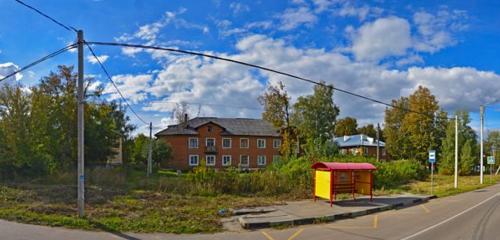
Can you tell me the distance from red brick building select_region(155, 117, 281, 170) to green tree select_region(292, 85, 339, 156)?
6.06m

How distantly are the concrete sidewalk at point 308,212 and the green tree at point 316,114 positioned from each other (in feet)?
131

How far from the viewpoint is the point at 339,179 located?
22.0 metres

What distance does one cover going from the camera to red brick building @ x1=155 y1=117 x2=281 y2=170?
63.4 meters

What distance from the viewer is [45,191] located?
20.2 meters

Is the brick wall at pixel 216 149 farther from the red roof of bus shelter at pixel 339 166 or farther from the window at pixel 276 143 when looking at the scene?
the red roof of bus shelter at pixel 339 166

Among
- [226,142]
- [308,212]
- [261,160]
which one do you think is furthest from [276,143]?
[308,212]

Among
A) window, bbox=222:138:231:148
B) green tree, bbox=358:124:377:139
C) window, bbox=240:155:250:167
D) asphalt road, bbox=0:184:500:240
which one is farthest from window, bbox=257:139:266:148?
asphalt road, bbox=0:184:500:240

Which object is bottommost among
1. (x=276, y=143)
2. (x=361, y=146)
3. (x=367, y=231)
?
(x=367, y=231)

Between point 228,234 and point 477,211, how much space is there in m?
12.2

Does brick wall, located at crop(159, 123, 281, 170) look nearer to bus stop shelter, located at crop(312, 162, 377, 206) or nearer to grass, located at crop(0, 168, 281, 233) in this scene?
grass, located at crop(0, 168, 281, 233)

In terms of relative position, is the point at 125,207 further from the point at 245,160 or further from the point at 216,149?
the point at 245,160

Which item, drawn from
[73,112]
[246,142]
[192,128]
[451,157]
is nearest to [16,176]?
[73,112]

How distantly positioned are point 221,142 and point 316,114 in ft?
49.8

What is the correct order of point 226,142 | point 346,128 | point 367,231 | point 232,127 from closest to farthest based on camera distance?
point 367,231, point 226,142, point 232,127, point 346,128
